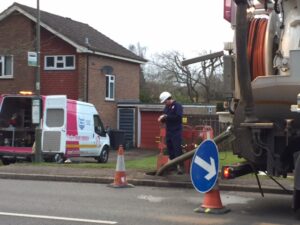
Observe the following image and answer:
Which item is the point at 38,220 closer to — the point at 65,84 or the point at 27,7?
the point at 65,84

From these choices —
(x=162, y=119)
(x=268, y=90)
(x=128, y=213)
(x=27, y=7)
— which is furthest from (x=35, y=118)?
(x=27, y=7)

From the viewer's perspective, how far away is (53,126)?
1886cm

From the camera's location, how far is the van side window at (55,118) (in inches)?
740

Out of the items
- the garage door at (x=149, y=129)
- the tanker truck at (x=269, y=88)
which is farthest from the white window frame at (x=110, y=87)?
the tanker truck at (x=269, y=88)

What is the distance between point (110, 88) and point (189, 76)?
2062 centimetres

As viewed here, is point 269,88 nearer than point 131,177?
Yes

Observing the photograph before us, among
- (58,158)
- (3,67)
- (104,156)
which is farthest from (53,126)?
(3,67)

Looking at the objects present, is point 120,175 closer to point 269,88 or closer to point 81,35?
point 269,88

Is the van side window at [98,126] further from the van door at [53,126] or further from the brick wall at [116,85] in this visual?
the brick wall at [116,85]

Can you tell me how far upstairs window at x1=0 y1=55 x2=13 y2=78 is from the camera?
31.3 m

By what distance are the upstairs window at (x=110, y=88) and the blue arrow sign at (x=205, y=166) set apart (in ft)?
79.3

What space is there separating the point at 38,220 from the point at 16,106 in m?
12.2

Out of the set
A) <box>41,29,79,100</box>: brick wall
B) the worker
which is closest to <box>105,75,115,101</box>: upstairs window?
<box>41,29,79,100</box>: brick wall

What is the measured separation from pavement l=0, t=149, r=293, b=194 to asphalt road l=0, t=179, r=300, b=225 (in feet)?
1.00
